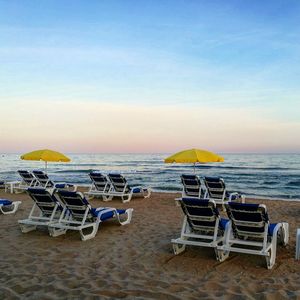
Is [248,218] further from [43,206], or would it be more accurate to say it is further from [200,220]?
[43,206]

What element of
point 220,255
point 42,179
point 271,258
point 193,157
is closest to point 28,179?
point 42,179

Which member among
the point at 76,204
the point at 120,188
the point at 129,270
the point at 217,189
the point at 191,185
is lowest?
the point at 129,270

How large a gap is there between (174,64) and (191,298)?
13.3m

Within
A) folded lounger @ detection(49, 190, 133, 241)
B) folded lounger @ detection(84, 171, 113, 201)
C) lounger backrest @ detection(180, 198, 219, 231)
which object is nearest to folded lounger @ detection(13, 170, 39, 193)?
folded lounger @ detection(84, 171, 113, 201)

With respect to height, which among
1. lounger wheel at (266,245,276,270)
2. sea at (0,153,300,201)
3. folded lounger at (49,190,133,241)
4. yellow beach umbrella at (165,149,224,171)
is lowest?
sea at (0,153,300,201)

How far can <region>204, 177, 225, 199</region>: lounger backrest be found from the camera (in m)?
10.5

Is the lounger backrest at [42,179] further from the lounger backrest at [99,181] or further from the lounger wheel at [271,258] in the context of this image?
the lounger wheel at [271,258]

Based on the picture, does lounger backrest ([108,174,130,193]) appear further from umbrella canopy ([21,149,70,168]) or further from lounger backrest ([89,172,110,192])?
umbrella canopy ([21,149,70,168])

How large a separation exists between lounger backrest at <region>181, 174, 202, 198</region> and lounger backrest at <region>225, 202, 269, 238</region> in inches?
216

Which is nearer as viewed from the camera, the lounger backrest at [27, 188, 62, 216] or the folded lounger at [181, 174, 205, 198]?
the lounger backrest at [27, 188, 62, 216]

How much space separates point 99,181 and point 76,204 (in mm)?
5693

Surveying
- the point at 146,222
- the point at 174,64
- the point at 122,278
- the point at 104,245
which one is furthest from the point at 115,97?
Result: the point at 122,278

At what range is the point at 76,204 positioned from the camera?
677cm

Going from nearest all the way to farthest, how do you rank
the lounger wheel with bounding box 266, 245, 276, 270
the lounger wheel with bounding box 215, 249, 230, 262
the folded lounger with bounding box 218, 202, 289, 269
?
the lounger wheel with bounding box 266, 245, 276, 270, the folded lounger with bounding box 218, 202, 289, 269, the lounger wheel with bounding box 215, 249, 230, 262
